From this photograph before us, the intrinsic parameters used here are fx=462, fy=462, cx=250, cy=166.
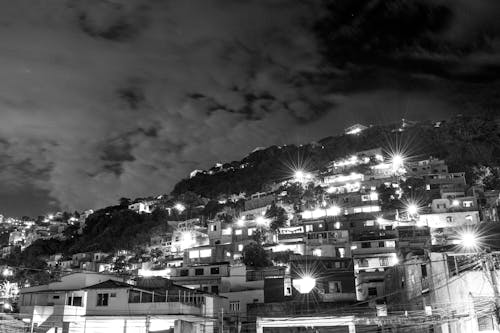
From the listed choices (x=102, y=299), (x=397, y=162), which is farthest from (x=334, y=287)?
(x=397, y=162)

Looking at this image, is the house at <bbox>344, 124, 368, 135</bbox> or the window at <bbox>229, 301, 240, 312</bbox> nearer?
the window at <bbox>229, 301, 240, 312</bbox>

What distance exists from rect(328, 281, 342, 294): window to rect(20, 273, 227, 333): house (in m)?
10.9

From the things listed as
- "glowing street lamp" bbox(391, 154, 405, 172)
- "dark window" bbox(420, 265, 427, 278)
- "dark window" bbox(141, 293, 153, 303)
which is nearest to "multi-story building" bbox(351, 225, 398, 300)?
"dark window" bbox(420, 265, 427, 278)

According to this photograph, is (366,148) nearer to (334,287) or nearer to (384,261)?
(384,261)

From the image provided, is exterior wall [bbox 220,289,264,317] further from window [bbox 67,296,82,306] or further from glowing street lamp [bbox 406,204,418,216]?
glowing street lamp [bbox 406,204,418,216]

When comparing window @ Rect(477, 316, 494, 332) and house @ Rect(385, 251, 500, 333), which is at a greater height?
house @ Rect(385, 251, 500, 333)

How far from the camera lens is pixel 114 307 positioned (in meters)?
32.1

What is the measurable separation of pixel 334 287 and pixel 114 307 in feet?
63.6

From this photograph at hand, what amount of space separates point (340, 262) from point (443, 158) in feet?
167

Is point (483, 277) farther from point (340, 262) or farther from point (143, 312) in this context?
point (340, 262)

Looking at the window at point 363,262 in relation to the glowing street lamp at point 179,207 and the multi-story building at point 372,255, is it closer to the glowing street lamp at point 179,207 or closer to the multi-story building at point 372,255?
the multi-story building at point 372,255

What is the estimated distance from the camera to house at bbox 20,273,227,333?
30625 mm

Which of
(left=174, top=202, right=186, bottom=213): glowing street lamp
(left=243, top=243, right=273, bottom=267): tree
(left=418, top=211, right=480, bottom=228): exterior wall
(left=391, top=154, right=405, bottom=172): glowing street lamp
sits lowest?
(left=243, top=243, right=273, bottom=267): tree

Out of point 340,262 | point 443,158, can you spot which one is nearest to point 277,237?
point 340,262
